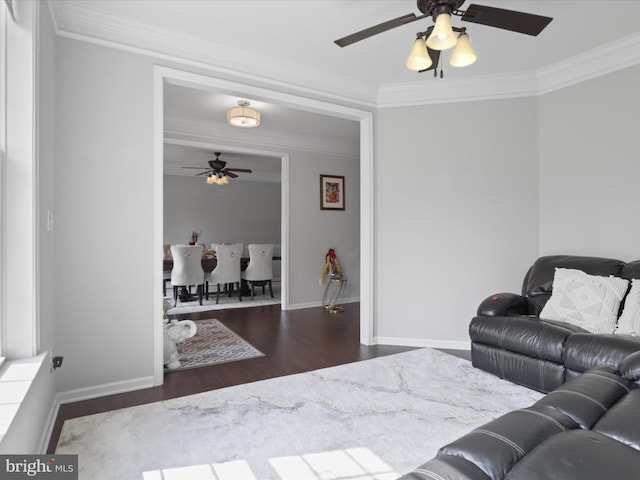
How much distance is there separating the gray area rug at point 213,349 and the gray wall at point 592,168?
3130 mm

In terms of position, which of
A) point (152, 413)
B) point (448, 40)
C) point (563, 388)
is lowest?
point (152, 413)

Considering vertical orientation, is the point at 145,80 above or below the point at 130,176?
above

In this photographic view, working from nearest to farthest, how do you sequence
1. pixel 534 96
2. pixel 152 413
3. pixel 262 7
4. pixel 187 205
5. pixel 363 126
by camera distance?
1. pixel 152 413
2. pixel 262 7
3. pixel 534 96
4. pixel 363 126
5. pixel 187 205

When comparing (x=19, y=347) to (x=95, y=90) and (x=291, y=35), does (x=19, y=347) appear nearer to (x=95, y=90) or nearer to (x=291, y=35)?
(x=95, y=90)

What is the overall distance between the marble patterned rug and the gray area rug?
69cm

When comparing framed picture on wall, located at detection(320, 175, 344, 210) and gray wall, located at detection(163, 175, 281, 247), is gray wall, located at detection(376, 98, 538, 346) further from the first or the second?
gray wall, located at detection(163, 175, 281, 247)

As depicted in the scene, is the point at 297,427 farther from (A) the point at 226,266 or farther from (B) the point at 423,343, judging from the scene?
(A) the point at 226,266

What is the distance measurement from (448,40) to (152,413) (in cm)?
275

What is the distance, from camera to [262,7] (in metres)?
2.56

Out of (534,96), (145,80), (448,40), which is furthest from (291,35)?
(534,96)

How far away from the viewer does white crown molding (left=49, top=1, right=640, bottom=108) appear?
258 cm

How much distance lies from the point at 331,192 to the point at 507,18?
4.26 meters

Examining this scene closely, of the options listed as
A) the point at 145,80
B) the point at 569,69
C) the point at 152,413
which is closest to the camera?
the point at 152,413

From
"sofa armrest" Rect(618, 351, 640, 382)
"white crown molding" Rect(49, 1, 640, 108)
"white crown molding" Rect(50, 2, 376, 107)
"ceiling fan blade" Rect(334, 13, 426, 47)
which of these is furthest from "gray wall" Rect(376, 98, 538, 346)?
"sofa armrest" Rect(618, 351, 640, 382)
